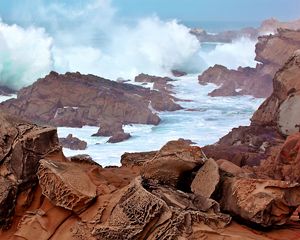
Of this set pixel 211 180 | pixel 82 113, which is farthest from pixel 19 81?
pixel 211 180

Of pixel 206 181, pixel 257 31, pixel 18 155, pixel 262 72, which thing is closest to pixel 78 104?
pixel 262 72

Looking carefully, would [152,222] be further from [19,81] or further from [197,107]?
[19,81]

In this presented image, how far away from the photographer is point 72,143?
51.3 feet

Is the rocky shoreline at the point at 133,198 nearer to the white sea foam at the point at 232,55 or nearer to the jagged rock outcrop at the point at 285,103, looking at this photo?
the jagged rock outcrop at the point at 285,103

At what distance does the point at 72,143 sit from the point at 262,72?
512 inches

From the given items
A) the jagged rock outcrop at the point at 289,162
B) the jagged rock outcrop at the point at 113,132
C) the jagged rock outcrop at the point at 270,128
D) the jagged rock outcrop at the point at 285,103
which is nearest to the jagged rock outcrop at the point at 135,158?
the jagged rock outcrop at the point at 289,162

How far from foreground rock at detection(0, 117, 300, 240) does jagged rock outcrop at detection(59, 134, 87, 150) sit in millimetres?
11261

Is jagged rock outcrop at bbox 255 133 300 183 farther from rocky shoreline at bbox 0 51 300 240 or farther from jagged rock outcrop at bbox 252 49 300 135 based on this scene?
jagged rock outcrop at bbox 252 49 300 135

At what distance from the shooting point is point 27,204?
369cm

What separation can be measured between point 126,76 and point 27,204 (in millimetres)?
28205

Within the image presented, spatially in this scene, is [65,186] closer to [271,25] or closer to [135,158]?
[135,158]

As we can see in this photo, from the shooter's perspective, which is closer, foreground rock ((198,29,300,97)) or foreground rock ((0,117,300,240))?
foreground rock ((0,117,300,240))

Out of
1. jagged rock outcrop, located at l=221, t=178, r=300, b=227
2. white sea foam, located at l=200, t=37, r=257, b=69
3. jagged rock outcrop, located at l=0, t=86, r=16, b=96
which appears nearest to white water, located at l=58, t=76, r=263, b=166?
jagged rock outcrop, located at l=0, t=86, r=16, b=96

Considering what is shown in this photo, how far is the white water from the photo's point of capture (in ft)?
49.9
